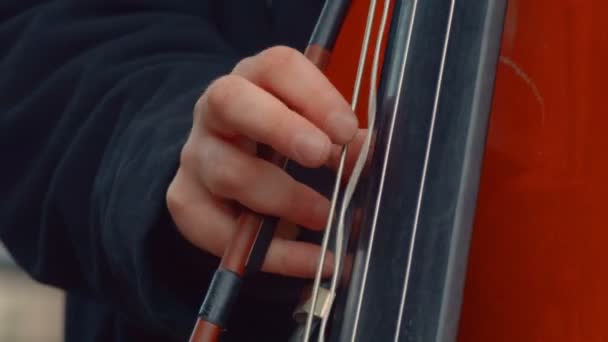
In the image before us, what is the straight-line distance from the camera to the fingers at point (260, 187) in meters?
0.34

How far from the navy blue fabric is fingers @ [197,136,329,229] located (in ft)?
0.18

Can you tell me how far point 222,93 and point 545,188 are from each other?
106mm

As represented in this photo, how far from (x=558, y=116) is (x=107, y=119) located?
0.26m

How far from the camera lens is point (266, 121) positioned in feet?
1.05

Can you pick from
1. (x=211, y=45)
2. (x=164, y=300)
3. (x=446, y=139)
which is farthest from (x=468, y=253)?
(x=211, y=45)

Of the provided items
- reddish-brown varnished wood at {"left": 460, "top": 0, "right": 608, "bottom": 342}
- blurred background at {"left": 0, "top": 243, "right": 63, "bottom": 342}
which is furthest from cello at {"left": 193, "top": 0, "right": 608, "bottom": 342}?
blurred background at {"left": 0, "top": 243, "right": 63, "bottom": 342}

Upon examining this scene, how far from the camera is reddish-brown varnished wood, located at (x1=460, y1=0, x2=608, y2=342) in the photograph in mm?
296

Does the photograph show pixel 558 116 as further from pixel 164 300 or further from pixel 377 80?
pixel 164 300

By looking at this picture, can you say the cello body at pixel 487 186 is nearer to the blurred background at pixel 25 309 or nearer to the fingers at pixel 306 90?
the fingers at pixel 306 90

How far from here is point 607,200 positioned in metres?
0.29

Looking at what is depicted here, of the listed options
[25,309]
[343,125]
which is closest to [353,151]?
[343,125]

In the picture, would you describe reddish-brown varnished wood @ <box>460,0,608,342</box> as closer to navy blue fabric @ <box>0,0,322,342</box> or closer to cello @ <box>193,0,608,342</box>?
cello @ <box>193,0,608,342</box>

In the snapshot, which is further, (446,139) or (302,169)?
(302,169)

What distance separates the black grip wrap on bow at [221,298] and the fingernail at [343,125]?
0.05 m
